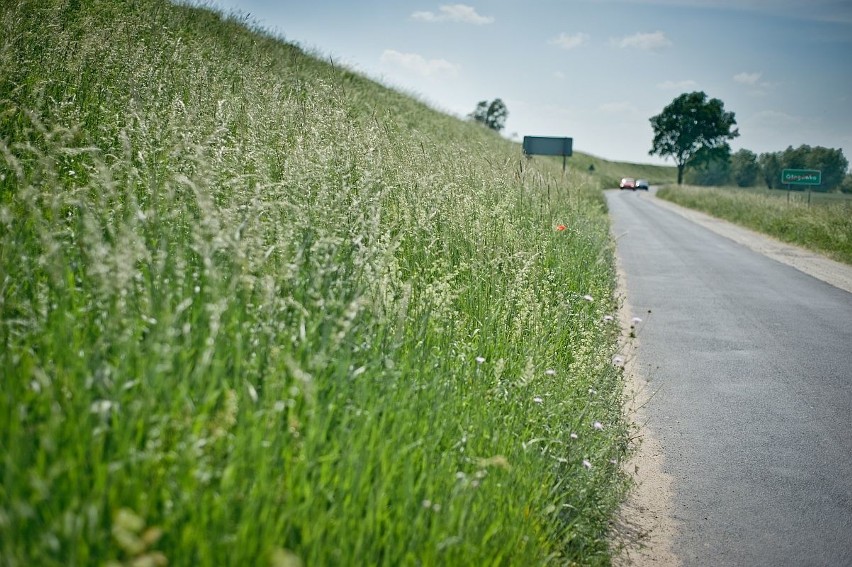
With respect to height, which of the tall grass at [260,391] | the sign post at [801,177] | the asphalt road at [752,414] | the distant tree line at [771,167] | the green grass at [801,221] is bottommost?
the asphalt road at [752,414]

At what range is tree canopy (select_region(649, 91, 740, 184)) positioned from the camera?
346ft

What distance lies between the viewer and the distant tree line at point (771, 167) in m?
122

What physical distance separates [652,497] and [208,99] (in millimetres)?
6591

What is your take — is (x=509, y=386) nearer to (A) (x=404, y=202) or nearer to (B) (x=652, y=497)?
(B) (x=652, y=497)

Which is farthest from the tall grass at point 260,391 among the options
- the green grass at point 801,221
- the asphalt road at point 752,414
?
the green grass at point 801,221

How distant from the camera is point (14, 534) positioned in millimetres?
1938

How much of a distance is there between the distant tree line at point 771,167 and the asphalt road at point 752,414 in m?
106

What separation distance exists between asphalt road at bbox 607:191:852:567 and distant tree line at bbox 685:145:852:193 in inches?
4154

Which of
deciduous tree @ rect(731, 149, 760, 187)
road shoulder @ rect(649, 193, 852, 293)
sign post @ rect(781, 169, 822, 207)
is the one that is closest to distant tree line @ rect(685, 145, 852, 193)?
deciduous tree @ rect(731, 149, 760, 187)

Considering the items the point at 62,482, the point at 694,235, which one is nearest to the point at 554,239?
the point at 62,482

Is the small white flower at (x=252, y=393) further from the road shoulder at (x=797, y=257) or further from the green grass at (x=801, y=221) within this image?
the green grass at (x=801, y=221)

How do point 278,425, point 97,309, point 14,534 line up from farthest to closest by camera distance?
point 97,309, point 278,425, point 14,534

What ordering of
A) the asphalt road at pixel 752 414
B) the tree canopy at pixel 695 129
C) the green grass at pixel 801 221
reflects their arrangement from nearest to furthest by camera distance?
the asphalt road at pixel 752 414, the green grass at pixel 801 221, the tree canopy at pixel 695 129

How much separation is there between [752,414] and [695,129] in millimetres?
112191
